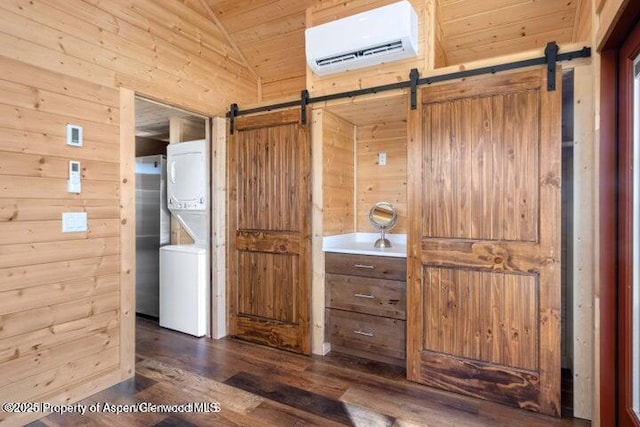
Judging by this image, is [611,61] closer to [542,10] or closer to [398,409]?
[542,10]

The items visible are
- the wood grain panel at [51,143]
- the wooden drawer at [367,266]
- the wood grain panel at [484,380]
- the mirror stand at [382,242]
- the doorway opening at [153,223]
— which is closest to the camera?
the wood grain panel at [51,143]

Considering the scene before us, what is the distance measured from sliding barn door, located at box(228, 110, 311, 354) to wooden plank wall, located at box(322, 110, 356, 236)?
172 mm

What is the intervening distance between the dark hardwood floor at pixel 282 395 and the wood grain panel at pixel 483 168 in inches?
40.7

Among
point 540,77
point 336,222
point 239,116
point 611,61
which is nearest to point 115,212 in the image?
point 239,116

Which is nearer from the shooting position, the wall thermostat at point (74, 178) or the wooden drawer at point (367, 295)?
the wall thermostat at point (74, 178)

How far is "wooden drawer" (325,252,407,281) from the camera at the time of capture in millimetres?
2544

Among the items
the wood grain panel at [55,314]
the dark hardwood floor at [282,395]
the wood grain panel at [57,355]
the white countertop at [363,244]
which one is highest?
the white countertop at [363,244]

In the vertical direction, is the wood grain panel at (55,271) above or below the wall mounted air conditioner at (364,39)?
below

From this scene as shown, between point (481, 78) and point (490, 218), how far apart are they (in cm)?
88

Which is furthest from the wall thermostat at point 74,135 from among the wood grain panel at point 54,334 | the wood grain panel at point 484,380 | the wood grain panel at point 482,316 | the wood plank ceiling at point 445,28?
the wood grain panel at point 484,380

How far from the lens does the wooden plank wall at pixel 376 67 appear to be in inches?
95.1

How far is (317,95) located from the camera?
2.79 m

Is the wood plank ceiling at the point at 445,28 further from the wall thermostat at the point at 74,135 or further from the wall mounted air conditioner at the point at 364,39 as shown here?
the wall thermostat at the point at 74,135

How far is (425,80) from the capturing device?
7.71 ft
